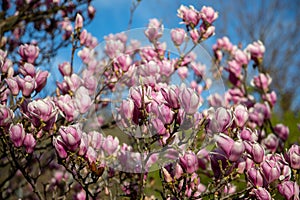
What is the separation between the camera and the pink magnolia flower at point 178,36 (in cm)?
202

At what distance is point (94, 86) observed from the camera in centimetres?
191

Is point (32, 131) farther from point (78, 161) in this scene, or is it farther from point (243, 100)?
point (243, 100)

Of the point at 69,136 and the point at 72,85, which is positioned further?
the point at 72,85

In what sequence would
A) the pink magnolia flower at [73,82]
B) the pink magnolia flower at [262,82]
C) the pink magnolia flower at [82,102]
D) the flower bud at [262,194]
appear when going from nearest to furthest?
the flower bud at [262,194], the pink magnolia flower at [82,102], the pink magnolia flower at [73,82], the pink magnolia flower at [262,82]

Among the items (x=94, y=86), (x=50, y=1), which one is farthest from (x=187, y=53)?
(x=50, y=1)

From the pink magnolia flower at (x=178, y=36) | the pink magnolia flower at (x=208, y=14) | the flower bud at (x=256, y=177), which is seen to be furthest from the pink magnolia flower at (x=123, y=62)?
the flower bud at (x=256, y=177)

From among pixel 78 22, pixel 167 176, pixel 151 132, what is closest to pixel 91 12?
pixel 78 22

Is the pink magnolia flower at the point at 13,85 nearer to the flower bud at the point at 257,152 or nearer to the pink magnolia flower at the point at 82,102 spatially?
the pink magnolia flower at the point at 82,102

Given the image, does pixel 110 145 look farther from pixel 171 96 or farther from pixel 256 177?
pixel 256 177

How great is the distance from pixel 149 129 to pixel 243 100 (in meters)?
1.50

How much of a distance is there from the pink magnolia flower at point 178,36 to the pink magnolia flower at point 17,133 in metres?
0.94

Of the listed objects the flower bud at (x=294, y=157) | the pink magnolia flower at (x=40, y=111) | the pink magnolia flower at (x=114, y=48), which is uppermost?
the pink magnolia flower at (x=114, y=48)

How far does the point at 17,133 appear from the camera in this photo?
139 centimetres

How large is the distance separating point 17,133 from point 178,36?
0.97 m
